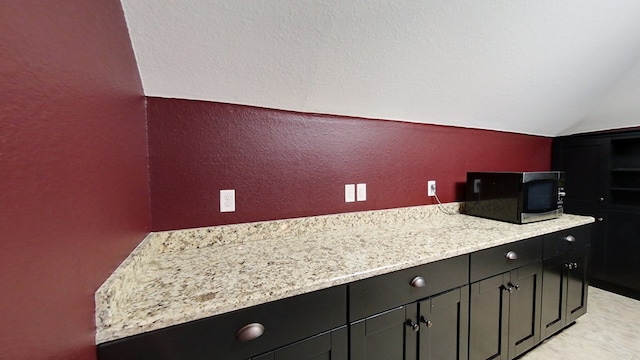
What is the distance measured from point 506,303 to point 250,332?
4.84ft

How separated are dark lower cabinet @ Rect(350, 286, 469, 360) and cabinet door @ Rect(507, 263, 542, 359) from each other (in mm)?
441

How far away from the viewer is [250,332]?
Answer: 76cm

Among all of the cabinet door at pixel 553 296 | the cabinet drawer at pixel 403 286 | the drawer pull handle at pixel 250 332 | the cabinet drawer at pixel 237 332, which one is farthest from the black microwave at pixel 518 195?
the drawer pull handle at pixel 250 332

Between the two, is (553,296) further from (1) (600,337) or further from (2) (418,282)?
(2) (418,282)

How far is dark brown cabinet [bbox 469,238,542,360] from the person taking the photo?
1.30 m

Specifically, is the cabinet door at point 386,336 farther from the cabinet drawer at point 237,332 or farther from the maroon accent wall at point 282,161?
the maroon accent wall at point 282,161

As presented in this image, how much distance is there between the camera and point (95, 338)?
61 centimetres

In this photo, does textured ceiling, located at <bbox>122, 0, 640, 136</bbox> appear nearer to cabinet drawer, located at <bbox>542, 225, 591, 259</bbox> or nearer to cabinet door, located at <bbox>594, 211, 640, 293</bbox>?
cabinet drawer, located at <bbox>542, 225, 591, 259</bbox>

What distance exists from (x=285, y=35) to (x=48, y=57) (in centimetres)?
81

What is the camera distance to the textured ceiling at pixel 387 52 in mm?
985

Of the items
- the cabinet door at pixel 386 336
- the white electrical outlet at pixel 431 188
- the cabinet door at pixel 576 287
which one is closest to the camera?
the cabinet door at pixel 386 336

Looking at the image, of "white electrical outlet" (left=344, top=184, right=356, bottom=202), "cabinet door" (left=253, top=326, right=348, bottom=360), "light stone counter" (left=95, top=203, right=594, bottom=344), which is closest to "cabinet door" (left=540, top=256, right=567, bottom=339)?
"light stone counter" (left=95, top=203, right=594, bottom=344)

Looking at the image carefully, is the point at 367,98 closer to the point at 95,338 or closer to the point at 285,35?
the point at 285,35

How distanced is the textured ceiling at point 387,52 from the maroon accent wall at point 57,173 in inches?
11.5
